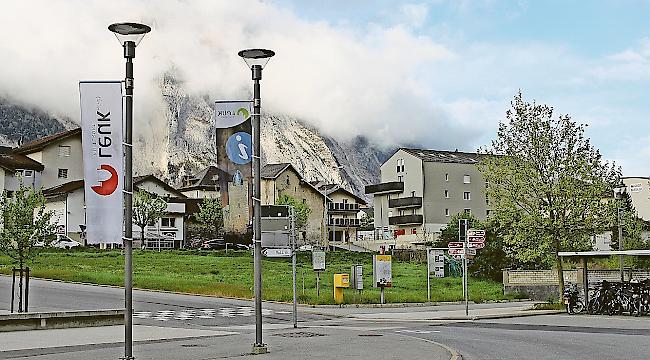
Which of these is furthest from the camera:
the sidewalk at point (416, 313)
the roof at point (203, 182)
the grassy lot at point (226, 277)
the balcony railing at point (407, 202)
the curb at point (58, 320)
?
the roof at point (203, 182)

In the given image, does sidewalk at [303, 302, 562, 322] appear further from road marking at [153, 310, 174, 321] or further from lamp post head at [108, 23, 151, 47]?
lamp post head at [108, 23, 151, 47]

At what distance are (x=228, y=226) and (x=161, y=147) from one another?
16860 centimetres

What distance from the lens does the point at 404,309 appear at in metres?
37.0

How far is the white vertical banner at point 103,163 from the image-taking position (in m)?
13.8

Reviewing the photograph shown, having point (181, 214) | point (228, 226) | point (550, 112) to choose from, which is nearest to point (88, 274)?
point (550, 112)

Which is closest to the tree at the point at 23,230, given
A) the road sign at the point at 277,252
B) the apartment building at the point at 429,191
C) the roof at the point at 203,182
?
the road sign at the point at 277,252

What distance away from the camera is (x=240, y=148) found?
672 inches

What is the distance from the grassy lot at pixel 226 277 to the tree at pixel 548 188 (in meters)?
6.95

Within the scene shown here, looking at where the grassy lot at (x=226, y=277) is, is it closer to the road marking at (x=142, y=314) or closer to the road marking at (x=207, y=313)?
the road marking at (x=207, y=313)

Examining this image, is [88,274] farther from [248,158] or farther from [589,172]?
[248,158]

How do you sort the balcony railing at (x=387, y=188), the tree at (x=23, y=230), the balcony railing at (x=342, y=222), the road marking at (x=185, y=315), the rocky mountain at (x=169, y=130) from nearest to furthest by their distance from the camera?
1. the road marking at (x=185, y=315)
2. the tree at (x=23, y=230)
3. the balcony railing at (x=387, y=188)
4. the balcony railing at (x=342, y=222)
5. the rocky mountain at (x=169, y=130)

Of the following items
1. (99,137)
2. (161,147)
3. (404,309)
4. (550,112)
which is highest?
(161,147)

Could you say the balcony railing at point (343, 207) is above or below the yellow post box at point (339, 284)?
above

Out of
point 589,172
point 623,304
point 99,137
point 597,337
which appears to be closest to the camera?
point 99,137
